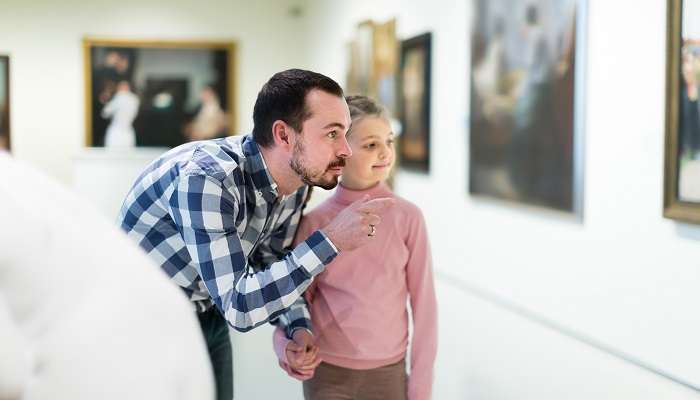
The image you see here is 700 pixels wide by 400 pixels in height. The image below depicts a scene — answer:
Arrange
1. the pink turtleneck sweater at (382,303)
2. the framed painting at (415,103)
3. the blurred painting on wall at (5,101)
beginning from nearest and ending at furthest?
the pink turtleneck sweater at (382,303), the framed painting at (415,103), the blurred painting on wall at (5,101)

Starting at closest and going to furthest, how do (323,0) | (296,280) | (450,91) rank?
(296,280) < (450,91) < (323,0)

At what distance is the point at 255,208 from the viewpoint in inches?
100

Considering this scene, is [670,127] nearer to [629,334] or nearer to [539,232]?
[629,334]

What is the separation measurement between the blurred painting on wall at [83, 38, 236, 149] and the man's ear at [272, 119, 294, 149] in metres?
11.3

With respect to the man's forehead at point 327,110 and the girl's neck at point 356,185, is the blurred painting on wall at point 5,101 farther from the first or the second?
the man's forehead at point 327,110

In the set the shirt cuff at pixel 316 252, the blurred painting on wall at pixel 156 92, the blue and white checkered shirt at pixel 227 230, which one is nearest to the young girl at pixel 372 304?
the blue and white checkered shirt at pixel 227 230

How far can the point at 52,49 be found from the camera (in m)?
13.3

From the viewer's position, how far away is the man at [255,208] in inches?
89.2

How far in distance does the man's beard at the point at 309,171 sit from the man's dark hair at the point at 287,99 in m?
0.06

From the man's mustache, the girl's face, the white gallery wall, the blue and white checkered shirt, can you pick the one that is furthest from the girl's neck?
the white gallery wall

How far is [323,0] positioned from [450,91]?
17.4 ft

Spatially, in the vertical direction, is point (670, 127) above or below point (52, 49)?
below

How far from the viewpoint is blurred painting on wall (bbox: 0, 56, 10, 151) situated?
516 inches

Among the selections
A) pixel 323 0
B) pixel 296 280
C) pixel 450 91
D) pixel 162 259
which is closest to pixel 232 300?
pixel 296 280
